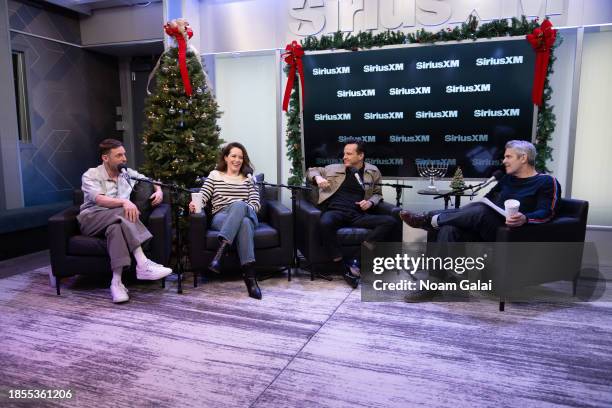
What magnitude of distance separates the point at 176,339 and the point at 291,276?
1485mm

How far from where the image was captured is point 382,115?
4.75 metres

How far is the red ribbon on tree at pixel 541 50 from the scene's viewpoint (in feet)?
13.2

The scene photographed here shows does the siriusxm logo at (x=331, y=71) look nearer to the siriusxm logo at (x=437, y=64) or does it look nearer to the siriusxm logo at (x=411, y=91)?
the siriusxm logo at (x=411, y=91)

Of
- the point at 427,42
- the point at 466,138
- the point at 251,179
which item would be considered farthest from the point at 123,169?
the point at 466,138

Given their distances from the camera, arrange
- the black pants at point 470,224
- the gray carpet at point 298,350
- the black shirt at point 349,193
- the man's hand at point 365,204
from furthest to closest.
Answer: the black shirt at point 349,193 → the man's hand at point 365,204 → the black pants at point 470,224 → the gray carpet at point 298,350

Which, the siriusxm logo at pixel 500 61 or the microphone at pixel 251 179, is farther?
the siriusxm logo at pixel 500 61

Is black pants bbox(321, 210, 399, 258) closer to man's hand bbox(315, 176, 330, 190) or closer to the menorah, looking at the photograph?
man's hand bbox(315, 176, 330, 190)

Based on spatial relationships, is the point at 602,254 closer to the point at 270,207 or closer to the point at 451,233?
the point at 451,233

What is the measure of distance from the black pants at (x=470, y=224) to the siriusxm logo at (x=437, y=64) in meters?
1.60

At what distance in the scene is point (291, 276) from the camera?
4125mm

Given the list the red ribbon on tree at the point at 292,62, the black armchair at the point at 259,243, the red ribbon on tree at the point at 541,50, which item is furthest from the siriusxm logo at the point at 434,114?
the black armchair at the point at 259,243

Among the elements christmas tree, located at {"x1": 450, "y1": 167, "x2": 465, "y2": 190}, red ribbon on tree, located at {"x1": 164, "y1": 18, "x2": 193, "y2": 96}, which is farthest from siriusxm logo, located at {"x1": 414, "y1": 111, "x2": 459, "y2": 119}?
red ribbon on tree, located at {"x1": 164, "y1": 18, "x2": 193, "y2": 96}

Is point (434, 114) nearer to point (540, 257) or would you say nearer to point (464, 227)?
point (464, 227)
